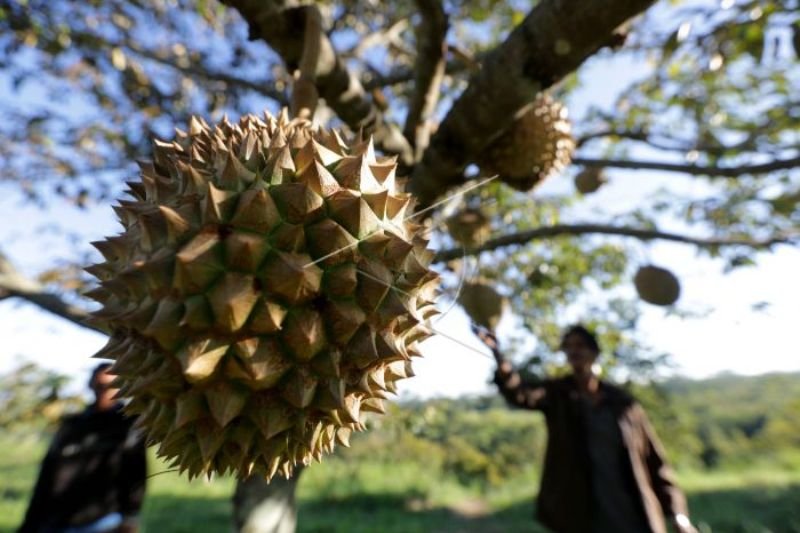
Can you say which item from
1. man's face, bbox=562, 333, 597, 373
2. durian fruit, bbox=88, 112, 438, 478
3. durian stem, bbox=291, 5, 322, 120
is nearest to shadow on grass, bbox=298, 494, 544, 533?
man's face, bbox=562, 333, 597, 373

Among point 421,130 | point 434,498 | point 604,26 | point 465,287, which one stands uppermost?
point 421,130

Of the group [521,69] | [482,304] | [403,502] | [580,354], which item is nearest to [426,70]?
[521,69]

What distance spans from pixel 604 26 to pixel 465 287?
4.42 feet

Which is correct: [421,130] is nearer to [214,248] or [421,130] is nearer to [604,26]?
[604,26]

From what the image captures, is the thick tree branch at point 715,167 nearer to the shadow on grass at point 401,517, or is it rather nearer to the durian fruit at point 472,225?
the durian fruit at point 472,225

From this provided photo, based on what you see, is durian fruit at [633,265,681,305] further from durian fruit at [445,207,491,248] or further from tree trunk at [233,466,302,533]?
tree trunk at [233,466,302,533]

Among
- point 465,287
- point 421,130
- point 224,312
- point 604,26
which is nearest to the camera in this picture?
point 224,312

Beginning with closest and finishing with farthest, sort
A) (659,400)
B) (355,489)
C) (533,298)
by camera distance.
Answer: (533,298) → (659,400) → (355,489)

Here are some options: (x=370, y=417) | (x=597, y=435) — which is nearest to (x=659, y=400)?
(x=597, y=435)

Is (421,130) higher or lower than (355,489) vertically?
higher

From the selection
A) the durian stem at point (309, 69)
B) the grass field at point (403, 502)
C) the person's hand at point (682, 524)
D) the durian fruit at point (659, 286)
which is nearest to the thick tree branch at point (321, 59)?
the durian stem at point (309, 69)

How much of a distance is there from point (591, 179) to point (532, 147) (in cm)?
82

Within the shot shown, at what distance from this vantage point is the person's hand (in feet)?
9.41

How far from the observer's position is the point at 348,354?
1098 mm
